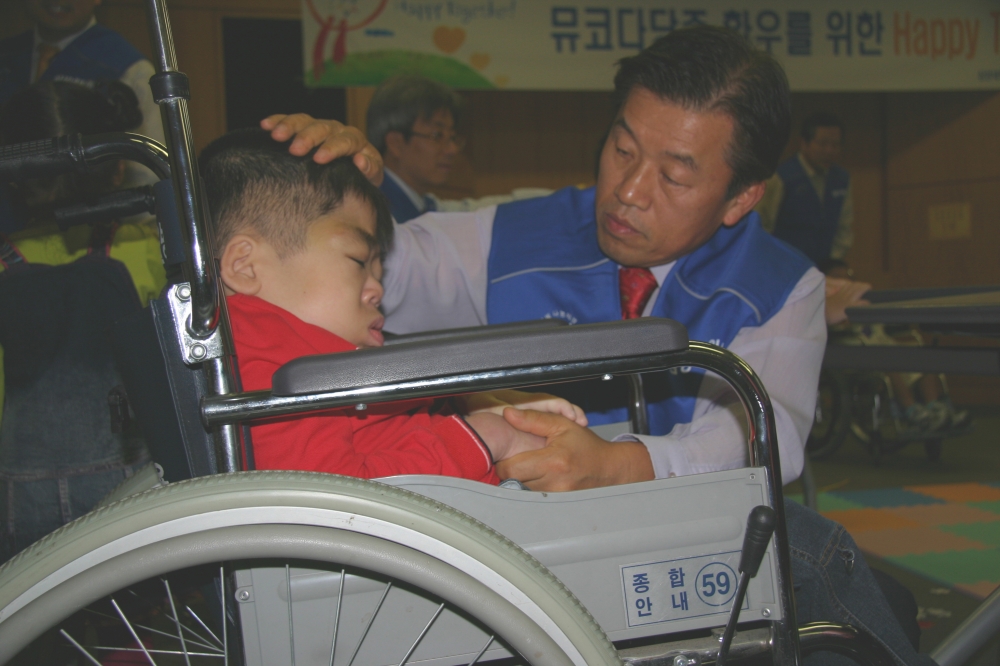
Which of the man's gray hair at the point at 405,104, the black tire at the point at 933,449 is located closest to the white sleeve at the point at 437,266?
the man's gray hair at the point at 405,104

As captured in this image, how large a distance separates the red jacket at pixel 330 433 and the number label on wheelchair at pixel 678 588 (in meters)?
Answer: 0.21

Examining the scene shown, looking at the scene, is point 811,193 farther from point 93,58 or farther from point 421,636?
point 421,636

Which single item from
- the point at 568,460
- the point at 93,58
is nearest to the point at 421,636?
the point at 568,460

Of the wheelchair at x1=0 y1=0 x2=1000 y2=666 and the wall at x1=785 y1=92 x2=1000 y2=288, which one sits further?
the wall at x1=785 y1=92 x2=1000 y2=288

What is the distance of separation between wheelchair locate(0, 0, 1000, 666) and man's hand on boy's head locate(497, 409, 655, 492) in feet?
0.53

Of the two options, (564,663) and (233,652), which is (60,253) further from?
(564,663)

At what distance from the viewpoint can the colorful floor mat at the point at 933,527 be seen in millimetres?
2037

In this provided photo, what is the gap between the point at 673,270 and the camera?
1.29 meters

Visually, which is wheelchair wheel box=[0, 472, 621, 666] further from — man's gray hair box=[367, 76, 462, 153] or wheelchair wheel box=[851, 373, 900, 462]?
wheelchair wheel box=[851, 373, 900, 462]

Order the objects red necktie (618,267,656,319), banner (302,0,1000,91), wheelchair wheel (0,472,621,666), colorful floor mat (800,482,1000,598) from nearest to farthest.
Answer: wheelchair wheel (0,472,621,666), red necktie (618,267,656,319), colorful floor mat (800,482,1000,598), banner (302,0,1000,91)

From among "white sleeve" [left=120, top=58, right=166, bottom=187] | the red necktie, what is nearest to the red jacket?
the red necktie

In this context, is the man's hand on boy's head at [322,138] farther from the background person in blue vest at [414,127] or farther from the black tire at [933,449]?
the black tire at [933,449]

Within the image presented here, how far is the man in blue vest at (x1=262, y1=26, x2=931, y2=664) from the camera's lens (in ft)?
3.03

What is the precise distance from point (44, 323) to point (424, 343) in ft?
2.79
